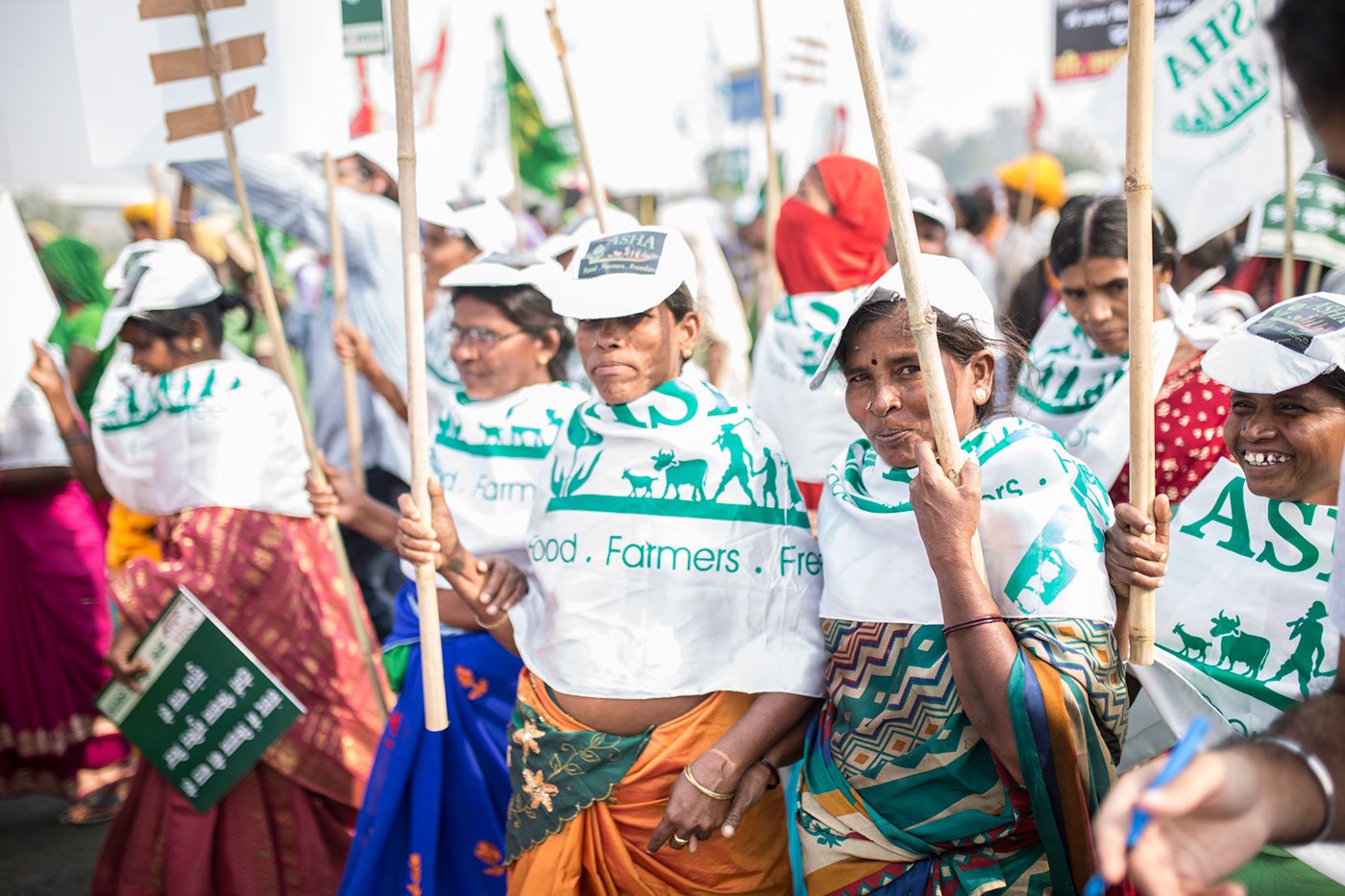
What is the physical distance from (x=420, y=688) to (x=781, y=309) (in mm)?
2134

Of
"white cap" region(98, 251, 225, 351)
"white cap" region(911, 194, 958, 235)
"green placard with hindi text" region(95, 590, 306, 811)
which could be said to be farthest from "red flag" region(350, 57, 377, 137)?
"green placard with hindi text" region(95, 590, 306, 811)

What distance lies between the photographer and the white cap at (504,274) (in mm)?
3365

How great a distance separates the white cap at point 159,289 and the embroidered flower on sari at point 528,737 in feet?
6.82

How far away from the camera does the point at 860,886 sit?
7.15 feet

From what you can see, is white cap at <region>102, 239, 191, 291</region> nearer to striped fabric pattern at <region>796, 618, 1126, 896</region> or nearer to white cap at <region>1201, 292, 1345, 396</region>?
striped fabric pattern at <region>796, 618, 1126, 896</region>

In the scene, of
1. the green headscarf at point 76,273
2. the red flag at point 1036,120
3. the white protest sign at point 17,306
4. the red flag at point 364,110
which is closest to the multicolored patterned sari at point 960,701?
the white protest sign at point 17,306

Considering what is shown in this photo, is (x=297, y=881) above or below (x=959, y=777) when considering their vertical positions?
below

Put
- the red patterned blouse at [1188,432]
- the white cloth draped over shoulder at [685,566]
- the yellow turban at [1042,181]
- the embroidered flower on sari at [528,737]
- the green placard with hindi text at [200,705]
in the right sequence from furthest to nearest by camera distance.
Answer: the yellow turban at [1042,181] → the green placard with hindi text at [200,705] → the red patterned blouse at [1188,432] → the embroidered flower on sari at [528,737] → the white cloth draped over shoulder at [685,566]

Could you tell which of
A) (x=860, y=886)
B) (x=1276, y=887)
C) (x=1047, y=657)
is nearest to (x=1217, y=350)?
(x=1047, y=657)

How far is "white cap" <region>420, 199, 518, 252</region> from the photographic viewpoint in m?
4.71

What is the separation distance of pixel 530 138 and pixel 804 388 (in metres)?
4.30

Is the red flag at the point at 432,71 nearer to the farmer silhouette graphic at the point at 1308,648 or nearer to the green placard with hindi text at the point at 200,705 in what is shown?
the green placard with hindi text at the point at 200,705

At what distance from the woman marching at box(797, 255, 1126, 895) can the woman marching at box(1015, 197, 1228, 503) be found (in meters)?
0.84

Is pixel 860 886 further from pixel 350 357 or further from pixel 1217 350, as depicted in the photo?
pixel 350 357
